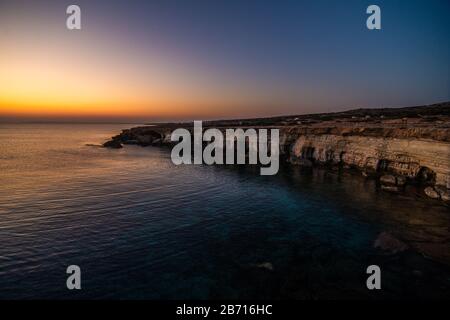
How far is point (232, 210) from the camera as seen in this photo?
81.7ft

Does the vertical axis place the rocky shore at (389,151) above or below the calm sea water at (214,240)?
above

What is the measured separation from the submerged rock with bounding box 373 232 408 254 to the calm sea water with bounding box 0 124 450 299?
1.67 feet

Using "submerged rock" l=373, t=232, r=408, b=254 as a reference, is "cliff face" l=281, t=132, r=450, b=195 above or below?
above

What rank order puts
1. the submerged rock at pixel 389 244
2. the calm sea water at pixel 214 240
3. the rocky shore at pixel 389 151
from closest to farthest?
the calm sea water at pixel 214 240 → the submerged rock at pixel 389 244 → the rocky shore at pixel 389 151

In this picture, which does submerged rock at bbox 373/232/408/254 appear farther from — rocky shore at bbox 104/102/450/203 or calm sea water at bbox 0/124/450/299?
rocky shore at bbox 104/102/450/203

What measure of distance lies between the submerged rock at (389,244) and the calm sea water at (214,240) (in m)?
0.51

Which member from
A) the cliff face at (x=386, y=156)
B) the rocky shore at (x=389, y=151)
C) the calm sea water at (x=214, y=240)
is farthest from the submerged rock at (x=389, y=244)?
the cliff face at (x=386, y=156)

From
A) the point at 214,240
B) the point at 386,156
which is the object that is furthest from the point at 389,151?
the point at 214,240

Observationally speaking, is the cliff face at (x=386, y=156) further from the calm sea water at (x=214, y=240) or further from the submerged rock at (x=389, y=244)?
the submerged rock at (x=389, y=244)

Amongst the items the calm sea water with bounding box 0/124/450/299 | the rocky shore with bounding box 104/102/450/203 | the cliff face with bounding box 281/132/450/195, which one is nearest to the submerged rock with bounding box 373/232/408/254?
the calm sea water with bounding box 0/124/450/299

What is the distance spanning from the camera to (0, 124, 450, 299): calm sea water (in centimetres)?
1249

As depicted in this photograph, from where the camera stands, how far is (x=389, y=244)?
1675cm

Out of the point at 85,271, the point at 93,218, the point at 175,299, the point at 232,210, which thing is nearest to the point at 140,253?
the point at 85,271

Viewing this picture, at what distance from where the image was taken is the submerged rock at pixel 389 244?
53.1 ft
